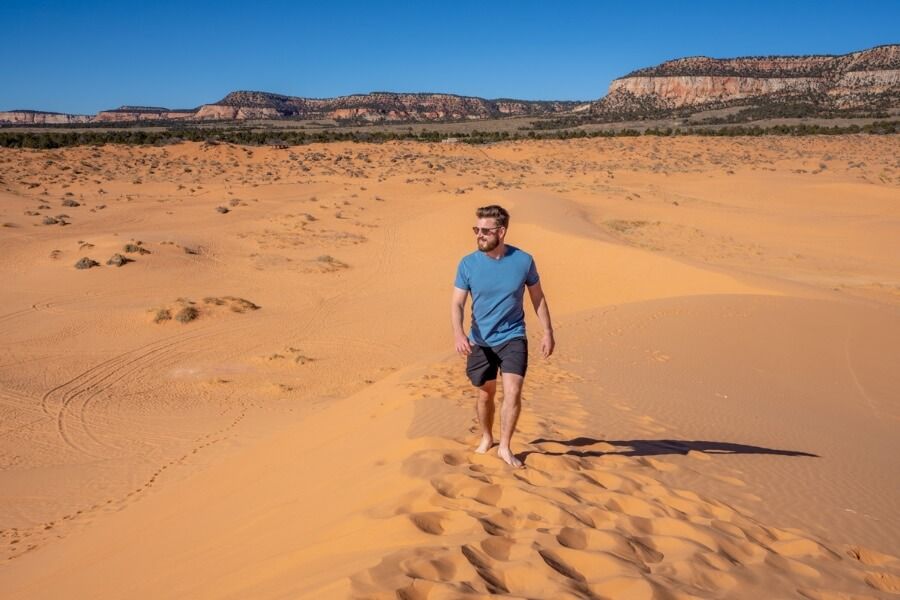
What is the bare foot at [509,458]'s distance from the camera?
4324mm

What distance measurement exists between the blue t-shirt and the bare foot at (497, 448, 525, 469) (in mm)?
753

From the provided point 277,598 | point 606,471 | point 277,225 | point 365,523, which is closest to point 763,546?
point 606,471

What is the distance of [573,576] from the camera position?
2.97m

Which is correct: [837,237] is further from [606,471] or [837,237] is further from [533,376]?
[606,471]

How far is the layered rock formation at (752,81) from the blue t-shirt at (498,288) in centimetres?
8264

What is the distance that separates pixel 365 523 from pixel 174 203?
26.7 metres

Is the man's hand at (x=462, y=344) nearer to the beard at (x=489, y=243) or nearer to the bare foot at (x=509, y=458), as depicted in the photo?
the beard at (x=489, y=243)

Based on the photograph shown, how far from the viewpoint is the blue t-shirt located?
4.21 metres

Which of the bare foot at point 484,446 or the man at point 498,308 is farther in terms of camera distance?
the bare foot at point 484,446

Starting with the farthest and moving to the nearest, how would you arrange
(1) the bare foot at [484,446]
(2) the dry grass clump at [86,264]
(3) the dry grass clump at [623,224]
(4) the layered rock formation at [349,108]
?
1. (4) the layered rock formation at [349,108]
2. (3) the dry grass clump at [623,224]
3. (2) the dry grass clump at [86,264]
4. (1) the bare foot at [484,446]

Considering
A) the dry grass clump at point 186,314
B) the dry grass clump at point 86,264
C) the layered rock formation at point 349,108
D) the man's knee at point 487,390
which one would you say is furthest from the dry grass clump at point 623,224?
the layered rock formation at point 349,108

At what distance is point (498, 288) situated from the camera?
4211 millimetres

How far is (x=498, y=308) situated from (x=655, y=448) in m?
2.17

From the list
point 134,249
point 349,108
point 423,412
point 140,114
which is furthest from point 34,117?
point 423,412
